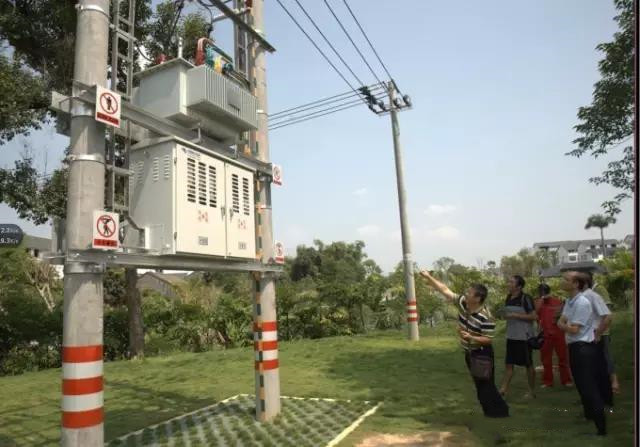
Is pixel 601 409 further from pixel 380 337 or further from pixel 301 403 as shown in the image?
pixel 380 337

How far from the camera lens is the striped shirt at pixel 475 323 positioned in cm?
601

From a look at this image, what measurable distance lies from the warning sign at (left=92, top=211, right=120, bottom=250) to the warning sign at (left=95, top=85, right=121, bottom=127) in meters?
0.87

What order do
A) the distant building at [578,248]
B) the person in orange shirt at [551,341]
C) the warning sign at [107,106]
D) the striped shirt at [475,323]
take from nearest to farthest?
the warning sign at [107,106] < the striped shirt at [475,323] < the person in orange shirt at [551,341] < the distant building at [578,248]

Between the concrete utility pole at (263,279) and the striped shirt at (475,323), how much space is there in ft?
8.28

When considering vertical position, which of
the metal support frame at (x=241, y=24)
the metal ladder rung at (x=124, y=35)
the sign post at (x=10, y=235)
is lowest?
the sign post at (x=10, y=235)

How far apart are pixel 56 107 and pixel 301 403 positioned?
5.18 m

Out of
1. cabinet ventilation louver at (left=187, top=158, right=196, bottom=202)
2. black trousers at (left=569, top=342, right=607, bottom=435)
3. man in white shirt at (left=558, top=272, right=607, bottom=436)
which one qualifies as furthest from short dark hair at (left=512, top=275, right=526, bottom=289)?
cabinet ventilation louver at (left=187, top=158, right=196, bottom=202)

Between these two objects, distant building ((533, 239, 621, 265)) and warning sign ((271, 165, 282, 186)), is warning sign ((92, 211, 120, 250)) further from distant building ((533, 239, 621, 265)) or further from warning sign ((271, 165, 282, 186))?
distant building ((533, 239, 621, 265))

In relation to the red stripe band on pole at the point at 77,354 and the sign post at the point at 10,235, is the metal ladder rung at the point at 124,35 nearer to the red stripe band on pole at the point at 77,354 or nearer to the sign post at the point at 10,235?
the red stripe band on pole at the point at 77,354

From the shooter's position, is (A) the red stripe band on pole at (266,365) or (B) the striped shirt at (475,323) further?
(A) the red stripe band on pole at (266,365)

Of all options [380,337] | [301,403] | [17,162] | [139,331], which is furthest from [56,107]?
[380,337]

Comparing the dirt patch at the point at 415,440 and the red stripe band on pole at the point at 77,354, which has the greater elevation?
the red stripe band on pole at the point at 77,354

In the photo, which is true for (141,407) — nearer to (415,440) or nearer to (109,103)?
(415,440)

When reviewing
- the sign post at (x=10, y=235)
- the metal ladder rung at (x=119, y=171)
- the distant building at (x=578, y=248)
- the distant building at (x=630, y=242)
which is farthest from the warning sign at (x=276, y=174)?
the distant building at (x=578, y=248)
